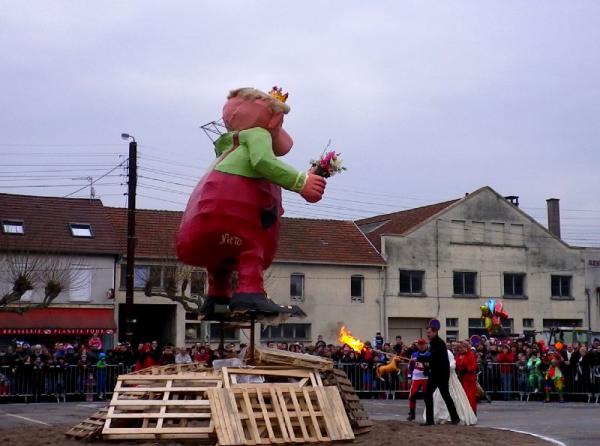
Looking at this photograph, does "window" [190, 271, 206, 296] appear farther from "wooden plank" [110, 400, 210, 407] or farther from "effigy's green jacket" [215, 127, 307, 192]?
"wooden plank" [110, 400, 210, 407]

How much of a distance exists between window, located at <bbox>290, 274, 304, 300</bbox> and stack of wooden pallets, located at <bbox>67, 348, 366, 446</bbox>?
27.2 m

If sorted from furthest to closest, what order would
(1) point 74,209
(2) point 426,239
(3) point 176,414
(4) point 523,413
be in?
1. (2) point 426,239
2. (1) point 74,209
3. (4) point 523,413
4. (3) point 176,414

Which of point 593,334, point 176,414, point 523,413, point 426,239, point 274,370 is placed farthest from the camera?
point 426,239

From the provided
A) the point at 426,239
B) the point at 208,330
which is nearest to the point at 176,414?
the point at 208,330

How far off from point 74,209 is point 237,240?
1059 inches

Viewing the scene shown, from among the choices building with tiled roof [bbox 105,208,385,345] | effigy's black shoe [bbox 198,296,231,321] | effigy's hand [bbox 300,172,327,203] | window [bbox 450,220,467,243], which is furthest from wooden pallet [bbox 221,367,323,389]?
window [bbox 450,220,467,243]

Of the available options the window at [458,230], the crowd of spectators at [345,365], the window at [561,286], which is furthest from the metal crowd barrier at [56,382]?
the window at [561,286]

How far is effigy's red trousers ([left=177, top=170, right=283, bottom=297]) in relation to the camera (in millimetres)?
13430

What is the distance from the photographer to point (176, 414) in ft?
40.7

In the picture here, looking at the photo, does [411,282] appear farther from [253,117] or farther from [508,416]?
[253,117]

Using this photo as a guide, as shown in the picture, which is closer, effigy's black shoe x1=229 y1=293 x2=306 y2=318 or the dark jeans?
effigy's black shoe x1=229 y1=293 x2=306 y2=318

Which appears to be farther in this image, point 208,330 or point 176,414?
point 208,330

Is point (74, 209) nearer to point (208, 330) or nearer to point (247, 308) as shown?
point (208, 330)

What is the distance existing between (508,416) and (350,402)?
6036mm
